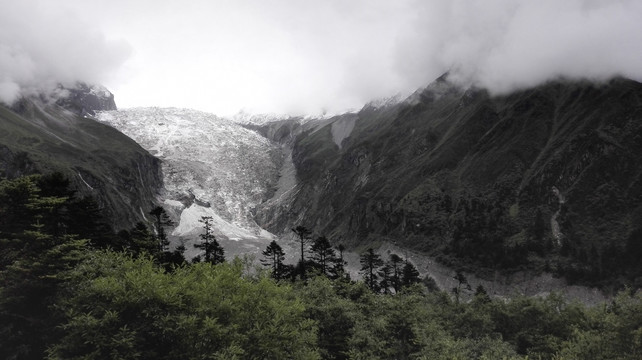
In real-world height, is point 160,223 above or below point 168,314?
above

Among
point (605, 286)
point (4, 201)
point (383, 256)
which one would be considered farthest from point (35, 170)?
point (605, 286)

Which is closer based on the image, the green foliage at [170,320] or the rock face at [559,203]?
the green foliage at [170,320]

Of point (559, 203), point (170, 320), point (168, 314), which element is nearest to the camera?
point (168, 314)

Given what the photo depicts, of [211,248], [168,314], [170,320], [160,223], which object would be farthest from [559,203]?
[168,314]

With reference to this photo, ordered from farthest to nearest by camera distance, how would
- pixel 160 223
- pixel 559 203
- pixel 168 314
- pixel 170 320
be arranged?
1. pixel 559 203
2. pixel 160 223
3. pixel 170 320
4. pixel 168 314

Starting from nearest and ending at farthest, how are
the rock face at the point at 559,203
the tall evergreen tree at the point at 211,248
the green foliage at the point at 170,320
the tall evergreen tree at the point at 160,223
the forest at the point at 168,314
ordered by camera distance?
1. the green foliage at the point at 170,320
2. the forest at the point at 168,314
3. the tall evergreen tree at the point at 160,223
4. the tall evergreen tree at the point at 211,248
5. the rock face at the point at 559,203

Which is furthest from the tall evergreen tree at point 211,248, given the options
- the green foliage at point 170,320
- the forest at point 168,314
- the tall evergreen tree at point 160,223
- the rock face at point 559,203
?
the rock face at point 559,203

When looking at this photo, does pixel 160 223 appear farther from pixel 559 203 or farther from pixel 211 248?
pixel 559 203

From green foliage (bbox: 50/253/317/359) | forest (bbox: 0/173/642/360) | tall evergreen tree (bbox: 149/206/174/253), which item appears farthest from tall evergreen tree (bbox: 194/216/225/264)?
green foliage (bbox: 50/253/317/359)

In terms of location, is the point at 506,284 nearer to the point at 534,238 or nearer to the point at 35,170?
the point at 534,238

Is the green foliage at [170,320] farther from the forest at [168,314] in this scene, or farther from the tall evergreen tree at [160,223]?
the tall evergreen tree at [160,223]

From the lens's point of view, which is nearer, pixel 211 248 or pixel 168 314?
pixel 168 314

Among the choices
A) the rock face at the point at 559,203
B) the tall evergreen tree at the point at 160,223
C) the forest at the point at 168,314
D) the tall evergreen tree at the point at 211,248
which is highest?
the rock face at the point at 559,203

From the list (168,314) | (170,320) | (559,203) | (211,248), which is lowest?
(170,320)
